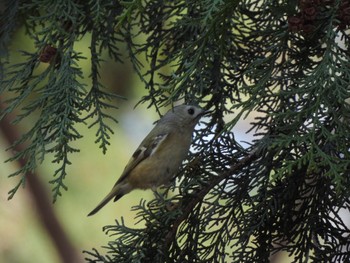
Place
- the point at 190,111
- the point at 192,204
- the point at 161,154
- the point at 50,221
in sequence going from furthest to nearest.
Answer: the point at 50,221
the point at 161,154
the point at 190,111
the point at 192,204

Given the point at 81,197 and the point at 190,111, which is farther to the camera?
the point at 81,197

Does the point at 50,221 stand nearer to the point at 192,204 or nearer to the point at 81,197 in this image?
the point at 81,197

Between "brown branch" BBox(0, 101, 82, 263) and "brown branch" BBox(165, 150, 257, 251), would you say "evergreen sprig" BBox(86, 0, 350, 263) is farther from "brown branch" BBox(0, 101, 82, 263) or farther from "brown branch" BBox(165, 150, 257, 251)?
"brown branch" BBox(0, 101, 82, 263)

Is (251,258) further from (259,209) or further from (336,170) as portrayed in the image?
(336,170)

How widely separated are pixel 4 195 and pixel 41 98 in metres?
2.49

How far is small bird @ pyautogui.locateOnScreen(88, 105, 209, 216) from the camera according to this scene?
Result: 6.61 ft

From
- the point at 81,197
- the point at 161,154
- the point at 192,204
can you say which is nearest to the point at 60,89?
the point at 192,204

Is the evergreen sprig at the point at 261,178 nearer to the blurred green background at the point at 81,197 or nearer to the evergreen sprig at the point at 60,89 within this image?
the evergreen sprig at the point at 60,89

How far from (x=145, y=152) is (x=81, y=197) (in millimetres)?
1658

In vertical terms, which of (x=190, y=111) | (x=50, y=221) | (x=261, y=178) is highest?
(x=50, y=221)

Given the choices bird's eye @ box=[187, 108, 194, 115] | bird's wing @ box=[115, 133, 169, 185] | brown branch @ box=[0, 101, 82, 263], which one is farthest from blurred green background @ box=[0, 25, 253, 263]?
bird's eye @ box=[187, 108, 194, 115]

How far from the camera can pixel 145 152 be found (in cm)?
217

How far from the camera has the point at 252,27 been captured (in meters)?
1.85

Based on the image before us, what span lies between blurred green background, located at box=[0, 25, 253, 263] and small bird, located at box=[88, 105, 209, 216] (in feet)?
4.40
